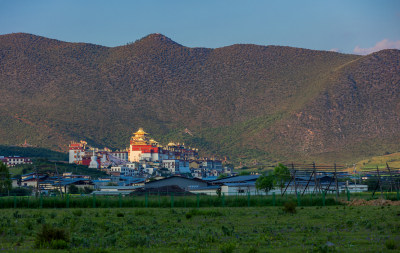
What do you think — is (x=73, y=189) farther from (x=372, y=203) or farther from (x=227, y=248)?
(x=227, y=248)

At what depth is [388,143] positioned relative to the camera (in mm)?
153875

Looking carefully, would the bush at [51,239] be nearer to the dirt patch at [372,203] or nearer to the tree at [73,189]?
the dirt patch at [372,203]

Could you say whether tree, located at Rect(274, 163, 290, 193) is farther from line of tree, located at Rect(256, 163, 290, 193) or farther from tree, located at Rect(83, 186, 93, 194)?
tree, located at Rect(83, 186, 93, 194)

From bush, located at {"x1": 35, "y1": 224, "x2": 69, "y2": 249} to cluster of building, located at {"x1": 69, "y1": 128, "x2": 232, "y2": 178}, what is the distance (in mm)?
119642

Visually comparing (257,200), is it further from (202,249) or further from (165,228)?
(202,249)

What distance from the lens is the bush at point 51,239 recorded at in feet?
51.7

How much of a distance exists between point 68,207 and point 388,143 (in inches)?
5014

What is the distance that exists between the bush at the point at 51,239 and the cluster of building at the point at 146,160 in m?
120

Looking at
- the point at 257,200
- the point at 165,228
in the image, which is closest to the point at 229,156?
the point at 257,200

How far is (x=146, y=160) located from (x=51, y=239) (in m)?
161

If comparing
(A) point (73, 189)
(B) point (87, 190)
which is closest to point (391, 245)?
(B) point (87, 190)

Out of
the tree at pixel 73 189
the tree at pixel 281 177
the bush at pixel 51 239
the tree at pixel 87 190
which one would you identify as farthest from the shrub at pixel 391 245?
the tree at pixel 73 189

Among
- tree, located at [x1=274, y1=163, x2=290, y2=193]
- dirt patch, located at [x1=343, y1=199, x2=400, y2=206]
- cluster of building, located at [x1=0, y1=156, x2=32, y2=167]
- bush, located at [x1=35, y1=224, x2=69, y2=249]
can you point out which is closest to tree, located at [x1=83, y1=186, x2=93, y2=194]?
tree, located at [x1=274, y1=163, x2=290, y2=193]

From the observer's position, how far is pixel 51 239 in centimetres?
1634
